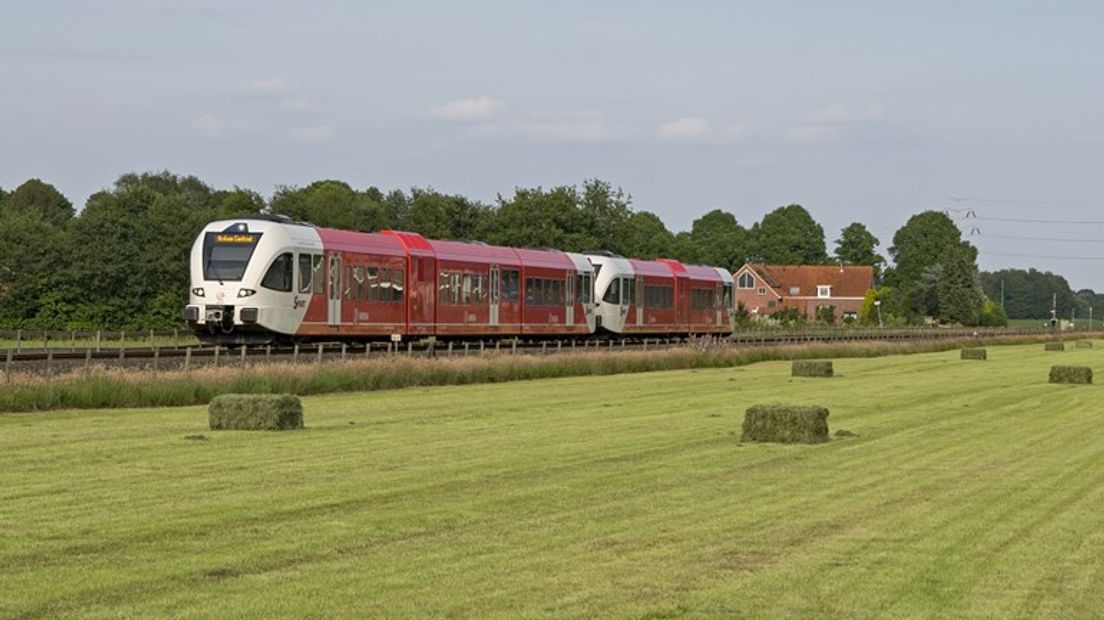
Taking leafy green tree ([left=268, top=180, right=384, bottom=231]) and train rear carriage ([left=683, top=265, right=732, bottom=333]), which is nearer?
train rear carriage ([left=683, top=265, right=732, bottom=333])

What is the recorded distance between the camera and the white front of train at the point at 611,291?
71312 mm

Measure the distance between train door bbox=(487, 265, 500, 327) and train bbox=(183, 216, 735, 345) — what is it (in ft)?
0.12

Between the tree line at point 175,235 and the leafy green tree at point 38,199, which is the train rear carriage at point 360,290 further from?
the leafy green tree at point 38,199

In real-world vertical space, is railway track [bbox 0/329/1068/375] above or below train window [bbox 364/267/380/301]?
below

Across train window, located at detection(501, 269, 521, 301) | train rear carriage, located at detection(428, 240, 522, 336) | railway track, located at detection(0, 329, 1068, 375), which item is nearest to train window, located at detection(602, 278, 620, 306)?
railway track, located at detection(0, 329, 1068, 375)

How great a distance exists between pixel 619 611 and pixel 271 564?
3.10 metres

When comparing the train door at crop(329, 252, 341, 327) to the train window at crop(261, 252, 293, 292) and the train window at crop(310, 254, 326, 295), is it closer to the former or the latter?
the train window at crop(310, 254, 326, 295)

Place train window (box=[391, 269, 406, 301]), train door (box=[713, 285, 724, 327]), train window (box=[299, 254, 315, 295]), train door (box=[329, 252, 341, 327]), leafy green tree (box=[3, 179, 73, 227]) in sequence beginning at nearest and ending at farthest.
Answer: train window (box=[299, 254, 315, 295]), train door (box=[329, 252, 341, 327]), train window (box=[391, 269, 406, 301]), train door (box=[713, 285, 724, 327]), leafy green tree (box=[3, 179, 73, 227])

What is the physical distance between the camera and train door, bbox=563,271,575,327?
67812 millimetres

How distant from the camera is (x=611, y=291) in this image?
2825 inches

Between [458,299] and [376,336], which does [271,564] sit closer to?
[376,336]

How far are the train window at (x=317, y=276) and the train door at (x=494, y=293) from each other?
12.4 metres

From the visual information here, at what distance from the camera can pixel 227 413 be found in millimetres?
25953

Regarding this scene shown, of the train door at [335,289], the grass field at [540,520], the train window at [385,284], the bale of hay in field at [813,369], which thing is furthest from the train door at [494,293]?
the grass field at [540,520]
